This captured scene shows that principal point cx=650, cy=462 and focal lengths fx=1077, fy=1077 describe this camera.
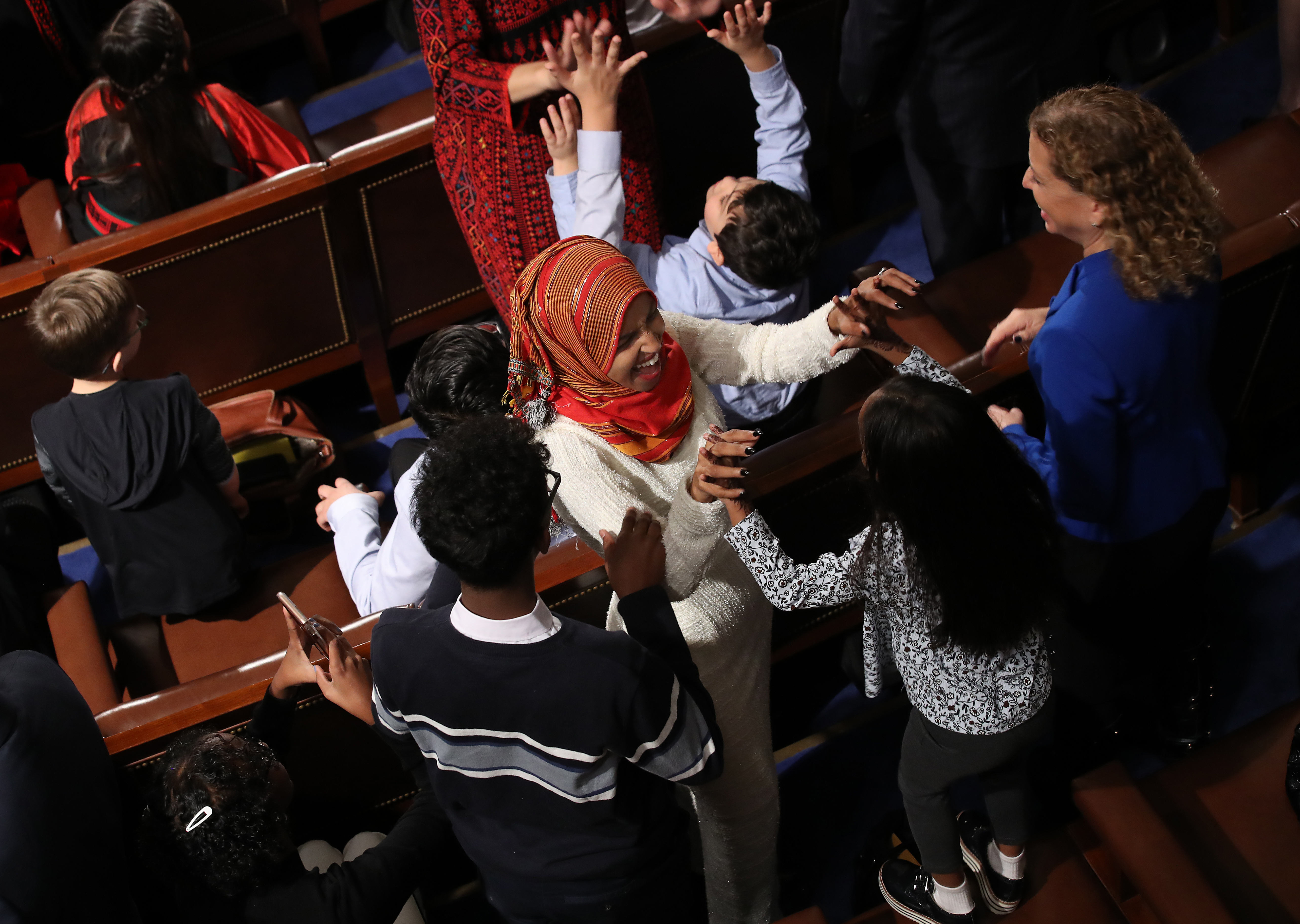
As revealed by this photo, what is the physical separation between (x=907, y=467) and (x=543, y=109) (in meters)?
1.36

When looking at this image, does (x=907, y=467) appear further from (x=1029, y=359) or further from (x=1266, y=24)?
(x=1266, y=24)

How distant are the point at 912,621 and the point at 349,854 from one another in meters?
1.31

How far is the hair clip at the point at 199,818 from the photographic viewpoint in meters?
1.71

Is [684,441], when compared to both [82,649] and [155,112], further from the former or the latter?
[155,112]

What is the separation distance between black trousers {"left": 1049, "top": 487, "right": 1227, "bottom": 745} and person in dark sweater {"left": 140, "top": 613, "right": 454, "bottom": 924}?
1297mm

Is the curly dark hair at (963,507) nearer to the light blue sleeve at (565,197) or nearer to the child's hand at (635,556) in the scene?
the child's hand at (635,556)

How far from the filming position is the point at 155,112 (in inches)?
119

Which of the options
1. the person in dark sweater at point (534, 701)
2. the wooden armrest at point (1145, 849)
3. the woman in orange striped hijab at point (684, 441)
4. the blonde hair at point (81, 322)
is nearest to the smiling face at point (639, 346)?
the woman in orange striped hijab at point (684, 441)

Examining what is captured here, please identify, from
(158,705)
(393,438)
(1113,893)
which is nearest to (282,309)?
(393,438)

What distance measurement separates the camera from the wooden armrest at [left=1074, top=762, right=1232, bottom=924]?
168 centimetres

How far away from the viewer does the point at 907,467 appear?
1.50 m

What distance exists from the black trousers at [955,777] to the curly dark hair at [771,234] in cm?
97

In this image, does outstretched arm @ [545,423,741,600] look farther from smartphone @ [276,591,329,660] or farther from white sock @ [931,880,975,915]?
white sock @ [931,880,975,915]

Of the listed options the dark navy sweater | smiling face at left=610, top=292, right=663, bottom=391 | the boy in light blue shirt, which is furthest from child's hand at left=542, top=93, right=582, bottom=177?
the dark navy sweater
